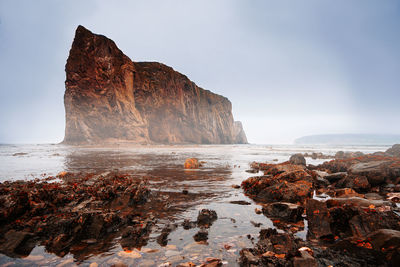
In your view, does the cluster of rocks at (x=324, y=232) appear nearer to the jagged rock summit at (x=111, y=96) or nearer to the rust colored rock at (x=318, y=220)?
the rust colored rock at (x=318, y=220)

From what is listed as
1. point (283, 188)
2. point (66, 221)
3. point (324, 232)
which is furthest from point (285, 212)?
point (66, 221)

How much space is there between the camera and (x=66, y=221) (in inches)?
143

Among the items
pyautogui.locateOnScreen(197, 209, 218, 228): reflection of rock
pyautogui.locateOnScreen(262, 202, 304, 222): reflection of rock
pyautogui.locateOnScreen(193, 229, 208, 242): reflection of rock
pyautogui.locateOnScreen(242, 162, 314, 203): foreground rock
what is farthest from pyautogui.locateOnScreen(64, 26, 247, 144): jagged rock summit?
pyautogui.locateOnScreen(193, 229, 208, 242): reflection of rock

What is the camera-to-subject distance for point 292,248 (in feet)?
9.62

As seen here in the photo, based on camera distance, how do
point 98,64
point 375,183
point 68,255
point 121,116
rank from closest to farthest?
1. point 68,255
2. point 375,183
3. point 98,64
4. point 121,116

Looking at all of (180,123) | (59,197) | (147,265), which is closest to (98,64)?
(180,123)

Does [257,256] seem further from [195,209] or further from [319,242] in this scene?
[195,209]

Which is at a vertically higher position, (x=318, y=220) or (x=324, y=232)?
(x=318, y=220)

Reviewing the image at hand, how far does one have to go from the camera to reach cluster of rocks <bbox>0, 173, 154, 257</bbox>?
3240 mm

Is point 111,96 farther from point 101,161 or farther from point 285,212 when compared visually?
point 285,212

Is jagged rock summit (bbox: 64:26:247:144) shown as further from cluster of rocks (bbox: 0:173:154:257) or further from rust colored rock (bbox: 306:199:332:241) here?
rust colored rock (bbox: 306:199:332:241)

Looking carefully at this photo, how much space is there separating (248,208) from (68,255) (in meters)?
4.16

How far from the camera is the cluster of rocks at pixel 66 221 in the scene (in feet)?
10.6

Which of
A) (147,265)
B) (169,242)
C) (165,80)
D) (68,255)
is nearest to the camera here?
(147,265)
